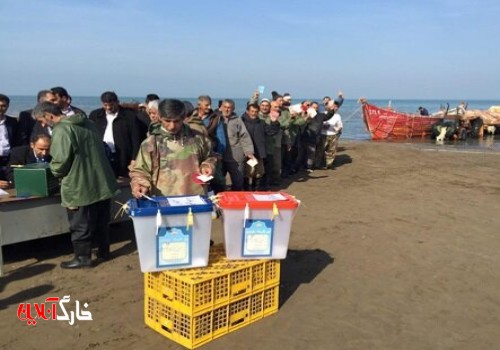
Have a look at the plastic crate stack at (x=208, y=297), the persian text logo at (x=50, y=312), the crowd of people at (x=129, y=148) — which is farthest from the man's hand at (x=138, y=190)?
the persian text logo at (x=50, y=312)

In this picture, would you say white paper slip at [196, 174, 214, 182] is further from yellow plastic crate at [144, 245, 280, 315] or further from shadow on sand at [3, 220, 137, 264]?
shadow on sand at [3, 220, 137, 264]

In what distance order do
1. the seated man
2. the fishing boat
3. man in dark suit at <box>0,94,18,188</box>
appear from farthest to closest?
the fishing boat < man in dark suit at <box>0,94,18,188</box> < the seated man

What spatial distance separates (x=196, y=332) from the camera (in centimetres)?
344

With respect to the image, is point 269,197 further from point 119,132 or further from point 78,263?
point 119,132

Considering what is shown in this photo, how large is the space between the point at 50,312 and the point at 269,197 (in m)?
2.12

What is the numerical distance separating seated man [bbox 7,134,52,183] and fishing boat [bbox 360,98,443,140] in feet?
64.4

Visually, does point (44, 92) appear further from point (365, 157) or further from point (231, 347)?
point (365, 157)

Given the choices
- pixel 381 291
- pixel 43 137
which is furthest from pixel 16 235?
pixel 381 291

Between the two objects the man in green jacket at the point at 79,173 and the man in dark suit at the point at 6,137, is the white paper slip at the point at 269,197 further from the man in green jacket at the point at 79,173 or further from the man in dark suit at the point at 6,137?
the man in dark suit at the point at 6,137

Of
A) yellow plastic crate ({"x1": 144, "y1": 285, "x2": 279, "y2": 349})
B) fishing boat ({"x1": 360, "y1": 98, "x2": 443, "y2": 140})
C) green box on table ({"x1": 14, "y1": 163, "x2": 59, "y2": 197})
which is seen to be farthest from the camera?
fishing boat ({"x1": 360, "y1": 98, "x2": 443, "y2": 140})

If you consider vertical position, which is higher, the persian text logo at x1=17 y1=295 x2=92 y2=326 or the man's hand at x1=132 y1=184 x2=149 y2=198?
the man's hand at x1=132 y1=184 x2=149 y2=198

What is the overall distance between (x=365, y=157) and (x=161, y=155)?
11637 mm

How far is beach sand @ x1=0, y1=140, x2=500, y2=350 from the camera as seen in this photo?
3.67 m

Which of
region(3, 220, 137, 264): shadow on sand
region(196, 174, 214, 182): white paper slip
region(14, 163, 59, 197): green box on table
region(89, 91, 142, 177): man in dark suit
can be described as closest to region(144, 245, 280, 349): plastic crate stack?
region(196, 174, 214, 182): white paper slip
